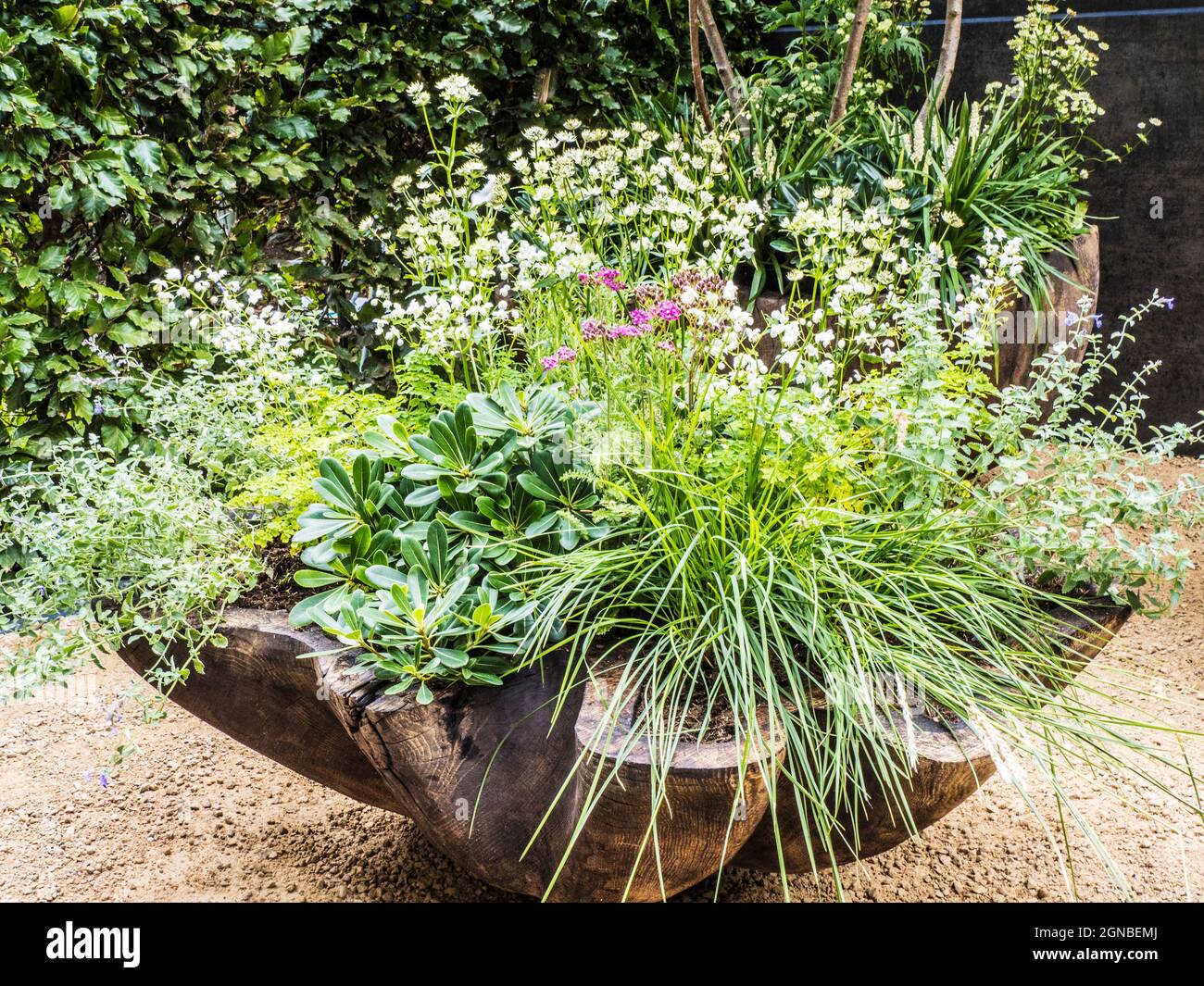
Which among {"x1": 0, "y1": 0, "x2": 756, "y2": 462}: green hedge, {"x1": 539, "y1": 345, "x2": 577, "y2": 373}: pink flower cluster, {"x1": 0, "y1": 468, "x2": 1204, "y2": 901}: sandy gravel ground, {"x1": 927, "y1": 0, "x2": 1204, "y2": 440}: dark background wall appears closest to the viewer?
{"x1": 539, "y1": 345, "x2": 577, "y2": 373}: pink flower cluster

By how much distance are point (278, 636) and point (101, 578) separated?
405mm

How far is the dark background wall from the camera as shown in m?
4.10

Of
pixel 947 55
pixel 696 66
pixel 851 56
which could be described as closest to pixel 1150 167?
pixel 947 55

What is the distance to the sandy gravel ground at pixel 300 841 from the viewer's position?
209 centimetres

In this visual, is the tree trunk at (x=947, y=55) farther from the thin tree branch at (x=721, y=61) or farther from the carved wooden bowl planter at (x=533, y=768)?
the carved wooden bowl planter at (x=533, y=768)

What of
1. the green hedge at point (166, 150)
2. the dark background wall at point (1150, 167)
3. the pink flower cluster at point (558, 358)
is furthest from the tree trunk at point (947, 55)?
the pink flower cluster at point (558, 358)

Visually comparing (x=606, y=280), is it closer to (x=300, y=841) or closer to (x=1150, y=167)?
(x=300, y=841)

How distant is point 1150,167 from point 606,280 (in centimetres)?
354

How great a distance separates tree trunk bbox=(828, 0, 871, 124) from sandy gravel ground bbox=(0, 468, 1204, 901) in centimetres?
214

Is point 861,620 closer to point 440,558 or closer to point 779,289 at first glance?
point 440,558

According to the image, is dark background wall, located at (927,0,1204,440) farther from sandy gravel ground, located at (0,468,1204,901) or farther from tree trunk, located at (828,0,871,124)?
sandy gravel ground, located at (0,468,1204,901)

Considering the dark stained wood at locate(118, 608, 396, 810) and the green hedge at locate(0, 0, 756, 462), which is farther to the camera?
the green hedge at locate(0, 0, 756, 462)

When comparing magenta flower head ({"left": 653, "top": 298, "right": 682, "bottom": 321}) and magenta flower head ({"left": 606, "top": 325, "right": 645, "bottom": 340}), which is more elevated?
magenta flower head ({"left": 653, "top": 298, "right": 682, "bottom": 321})

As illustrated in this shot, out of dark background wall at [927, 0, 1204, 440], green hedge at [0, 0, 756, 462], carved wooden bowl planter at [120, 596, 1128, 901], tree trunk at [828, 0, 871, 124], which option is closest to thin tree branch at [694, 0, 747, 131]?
tree trunk at [828, 0, 871, 124]
